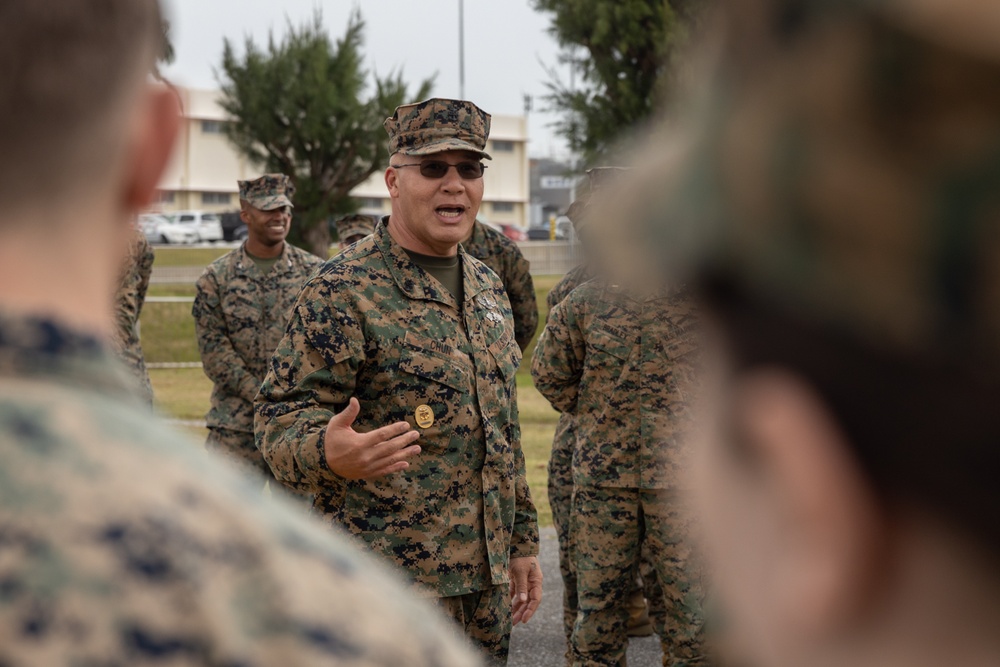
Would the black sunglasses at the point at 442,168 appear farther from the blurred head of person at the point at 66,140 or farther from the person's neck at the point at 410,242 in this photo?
the blurred head of person at the point at 66,140

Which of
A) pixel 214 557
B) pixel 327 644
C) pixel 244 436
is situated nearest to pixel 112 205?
pixel 214 557

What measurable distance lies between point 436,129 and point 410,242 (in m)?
0.54

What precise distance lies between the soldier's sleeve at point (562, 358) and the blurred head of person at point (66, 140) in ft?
15.2

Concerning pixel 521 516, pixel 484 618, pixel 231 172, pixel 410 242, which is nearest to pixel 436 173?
pixel 410 242

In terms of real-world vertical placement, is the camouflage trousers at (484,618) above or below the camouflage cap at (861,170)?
below

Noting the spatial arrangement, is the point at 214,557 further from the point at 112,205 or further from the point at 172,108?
the point at 172,108

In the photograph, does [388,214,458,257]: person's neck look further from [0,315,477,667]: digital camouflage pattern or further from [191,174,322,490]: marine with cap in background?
[191,174,322,490]: marine with cap in background

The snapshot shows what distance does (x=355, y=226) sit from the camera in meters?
9.60

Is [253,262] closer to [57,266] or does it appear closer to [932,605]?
[57,266]

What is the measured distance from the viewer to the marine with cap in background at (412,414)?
155 inches

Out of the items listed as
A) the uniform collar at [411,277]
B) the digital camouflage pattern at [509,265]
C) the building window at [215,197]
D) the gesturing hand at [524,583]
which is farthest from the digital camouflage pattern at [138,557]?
the building window at [215,197]

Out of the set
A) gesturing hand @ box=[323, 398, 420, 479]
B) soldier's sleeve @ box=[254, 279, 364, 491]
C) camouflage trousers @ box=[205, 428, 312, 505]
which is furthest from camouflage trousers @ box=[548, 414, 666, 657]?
gesturing hand @ box=[323, 398, 420, 479]

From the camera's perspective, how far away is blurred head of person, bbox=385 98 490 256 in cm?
435

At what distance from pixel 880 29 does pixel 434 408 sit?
3.51 m
